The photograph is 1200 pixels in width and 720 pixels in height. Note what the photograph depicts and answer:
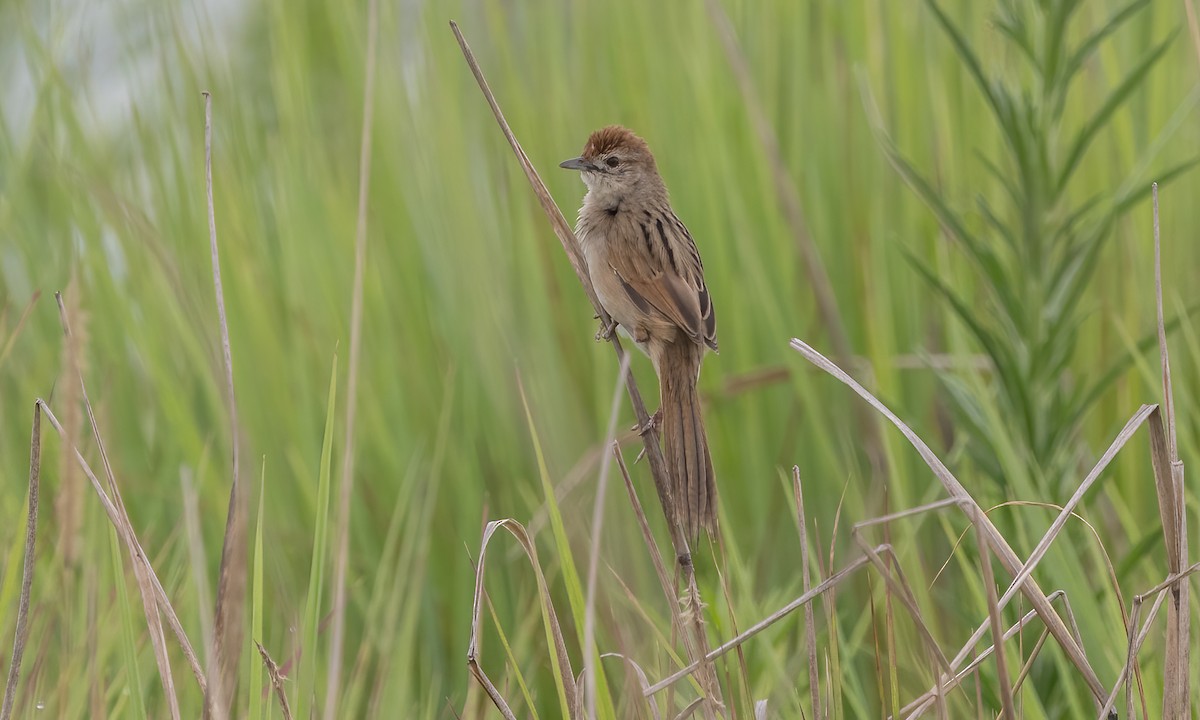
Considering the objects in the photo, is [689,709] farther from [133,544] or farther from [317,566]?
[133,544]

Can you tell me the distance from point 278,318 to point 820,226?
4.88 ft

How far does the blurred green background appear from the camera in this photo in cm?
292

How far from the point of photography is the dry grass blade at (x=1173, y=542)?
63.1 inches

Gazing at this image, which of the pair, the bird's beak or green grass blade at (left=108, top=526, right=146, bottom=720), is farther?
the bird's beak

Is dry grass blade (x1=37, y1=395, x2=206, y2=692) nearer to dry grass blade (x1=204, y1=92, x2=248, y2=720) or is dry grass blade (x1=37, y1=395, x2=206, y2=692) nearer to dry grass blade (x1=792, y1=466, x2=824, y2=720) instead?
dry grass blade (x1=204, y1=92, x2=248, y2=720)

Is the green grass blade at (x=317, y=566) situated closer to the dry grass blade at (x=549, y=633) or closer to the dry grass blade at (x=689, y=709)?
the dry grass blade at (x=549, y=633)

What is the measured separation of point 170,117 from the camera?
358cm

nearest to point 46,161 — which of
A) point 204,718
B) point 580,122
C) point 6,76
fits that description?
point 6,76

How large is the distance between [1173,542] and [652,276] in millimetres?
1292

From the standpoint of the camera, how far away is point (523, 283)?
325 centimetres

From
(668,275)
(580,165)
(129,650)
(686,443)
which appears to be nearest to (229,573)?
(129,650)

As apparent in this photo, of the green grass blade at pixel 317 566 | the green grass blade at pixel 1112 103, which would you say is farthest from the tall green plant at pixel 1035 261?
the green grass blade at pixel 317 566

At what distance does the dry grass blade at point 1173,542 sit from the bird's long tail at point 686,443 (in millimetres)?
655

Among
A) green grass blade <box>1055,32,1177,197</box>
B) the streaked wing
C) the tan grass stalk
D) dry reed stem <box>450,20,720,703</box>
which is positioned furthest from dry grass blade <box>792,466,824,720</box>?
green grass blade <box>1055,32,1177,197</box>
